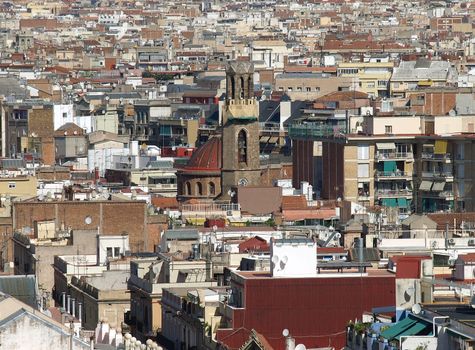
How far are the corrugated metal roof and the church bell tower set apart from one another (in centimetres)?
3759

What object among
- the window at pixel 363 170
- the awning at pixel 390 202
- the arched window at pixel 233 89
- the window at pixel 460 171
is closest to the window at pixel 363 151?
the window at pixel 363 170

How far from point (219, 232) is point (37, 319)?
27.6m

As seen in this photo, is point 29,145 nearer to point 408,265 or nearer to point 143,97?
point 143,97

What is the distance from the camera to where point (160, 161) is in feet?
346

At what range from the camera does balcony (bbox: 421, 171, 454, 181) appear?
268 ft

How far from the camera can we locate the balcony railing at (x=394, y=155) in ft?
273

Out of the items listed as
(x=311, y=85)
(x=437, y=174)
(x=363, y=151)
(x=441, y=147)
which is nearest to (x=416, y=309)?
(x=437, y=174)

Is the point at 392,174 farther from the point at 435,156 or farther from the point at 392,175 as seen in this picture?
the point at 435,156

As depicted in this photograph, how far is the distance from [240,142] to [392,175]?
361 inches

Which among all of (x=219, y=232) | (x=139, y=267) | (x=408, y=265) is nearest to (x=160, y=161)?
(x=219, y=232)

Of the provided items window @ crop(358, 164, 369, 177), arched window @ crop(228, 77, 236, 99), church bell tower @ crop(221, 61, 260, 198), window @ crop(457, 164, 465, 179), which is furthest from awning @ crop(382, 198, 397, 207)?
arched window @ crop(228, 77, 236, 99)

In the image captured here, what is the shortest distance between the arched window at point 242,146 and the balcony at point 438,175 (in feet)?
33.2

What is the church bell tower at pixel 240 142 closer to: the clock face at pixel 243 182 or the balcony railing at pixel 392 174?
the clock face at pixel 243 182

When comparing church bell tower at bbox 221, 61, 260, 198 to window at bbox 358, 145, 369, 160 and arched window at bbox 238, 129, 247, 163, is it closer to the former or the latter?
arched window at bbox 238, 129, 247, 163
